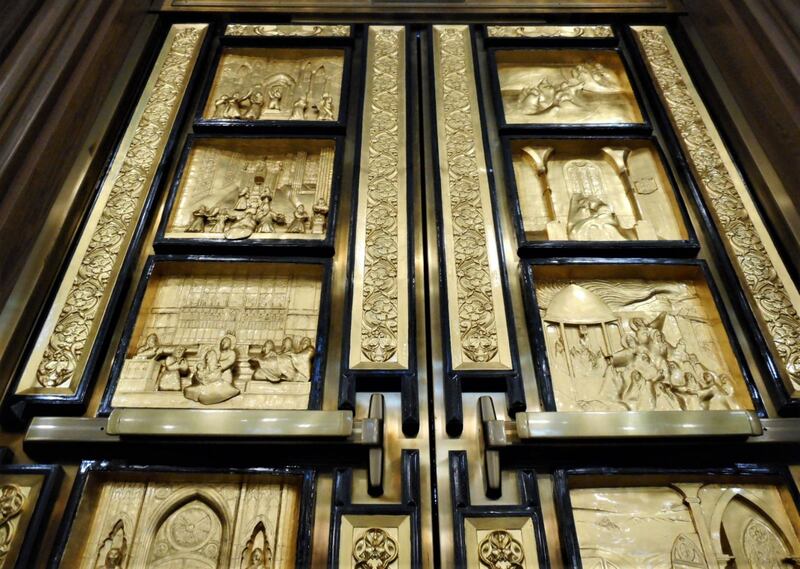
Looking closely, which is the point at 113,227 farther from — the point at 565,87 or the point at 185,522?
the point at 565,87

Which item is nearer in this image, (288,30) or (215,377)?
(215,377)

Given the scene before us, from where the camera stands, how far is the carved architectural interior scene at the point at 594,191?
9.12 feet

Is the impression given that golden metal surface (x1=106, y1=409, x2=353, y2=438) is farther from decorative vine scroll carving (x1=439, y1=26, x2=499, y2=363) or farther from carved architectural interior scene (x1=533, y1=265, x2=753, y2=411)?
carved architectural interior scene (x1=533, y1=265, x2=753, y2=411)

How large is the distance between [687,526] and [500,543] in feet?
1.89

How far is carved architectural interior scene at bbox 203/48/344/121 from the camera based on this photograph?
11.1 ft

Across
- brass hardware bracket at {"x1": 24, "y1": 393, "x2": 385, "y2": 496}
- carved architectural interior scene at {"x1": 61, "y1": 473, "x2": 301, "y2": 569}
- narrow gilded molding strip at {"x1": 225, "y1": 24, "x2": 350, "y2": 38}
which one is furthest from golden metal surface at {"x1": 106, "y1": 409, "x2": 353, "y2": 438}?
→ narrow gilded molding strip at {"x1": 225, "y1": 24, "x2": 350, "y2": 38}

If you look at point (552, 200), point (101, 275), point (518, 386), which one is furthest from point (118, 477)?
point (552, 200)

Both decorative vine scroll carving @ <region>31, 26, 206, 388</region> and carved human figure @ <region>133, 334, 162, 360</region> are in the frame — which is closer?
decorative vine scroll carving @ <region>31, 26, 206, 388</region>

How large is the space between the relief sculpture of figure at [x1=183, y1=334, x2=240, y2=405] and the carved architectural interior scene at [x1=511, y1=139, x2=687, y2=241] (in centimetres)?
134

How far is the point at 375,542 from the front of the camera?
182 cm

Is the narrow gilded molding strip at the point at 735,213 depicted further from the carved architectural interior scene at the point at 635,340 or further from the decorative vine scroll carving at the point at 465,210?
the decorative vine scroll carving at the point at 465,210

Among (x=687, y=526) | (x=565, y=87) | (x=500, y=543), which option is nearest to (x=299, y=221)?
(x=500, y=543)

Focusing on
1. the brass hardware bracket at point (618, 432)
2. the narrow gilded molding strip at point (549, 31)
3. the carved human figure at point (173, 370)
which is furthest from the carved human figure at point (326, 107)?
the brass hardware bracket at point (618, 432)

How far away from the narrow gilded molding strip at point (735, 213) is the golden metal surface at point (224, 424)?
1.53m
